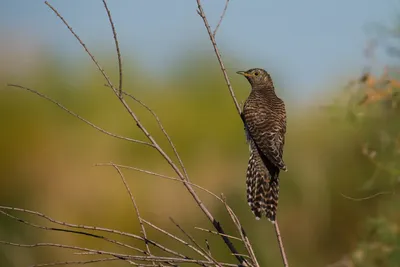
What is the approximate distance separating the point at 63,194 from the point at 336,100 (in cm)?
1508

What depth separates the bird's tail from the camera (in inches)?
167

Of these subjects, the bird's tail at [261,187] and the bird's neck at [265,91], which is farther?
the bird's neck at [265,91]

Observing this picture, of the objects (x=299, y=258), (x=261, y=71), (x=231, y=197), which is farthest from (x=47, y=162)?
(x=261, y=71)

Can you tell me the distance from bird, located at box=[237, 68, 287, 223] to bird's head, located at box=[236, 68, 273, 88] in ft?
0.42

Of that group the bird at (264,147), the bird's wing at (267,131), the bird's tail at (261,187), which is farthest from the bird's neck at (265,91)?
the bird's tail at (261,187)

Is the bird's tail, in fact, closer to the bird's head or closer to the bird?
the bird

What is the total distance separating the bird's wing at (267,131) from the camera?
4.69 meters

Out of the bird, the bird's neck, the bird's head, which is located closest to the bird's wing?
the bird

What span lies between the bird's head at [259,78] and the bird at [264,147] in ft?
0.42

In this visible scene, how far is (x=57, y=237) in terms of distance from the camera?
16.4 m

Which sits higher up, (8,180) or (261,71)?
(261,71)

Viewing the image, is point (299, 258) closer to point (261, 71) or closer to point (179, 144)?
point (261, 71)

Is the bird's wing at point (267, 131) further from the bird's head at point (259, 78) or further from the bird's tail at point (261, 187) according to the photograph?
the bird's head at point (259, 78)

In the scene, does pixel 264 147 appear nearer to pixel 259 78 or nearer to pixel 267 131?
pixel 267 131
